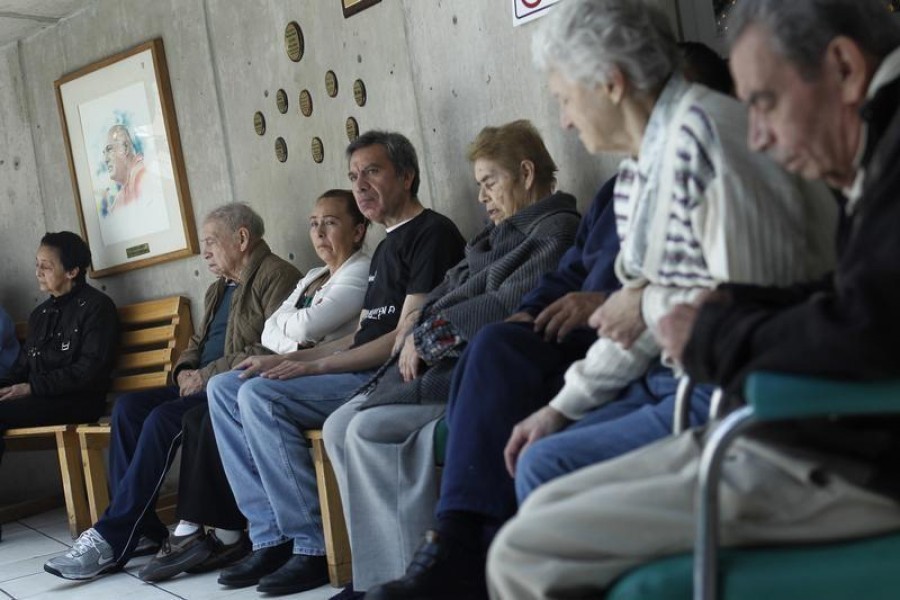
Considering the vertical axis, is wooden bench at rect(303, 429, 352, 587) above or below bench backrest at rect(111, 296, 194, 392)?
below

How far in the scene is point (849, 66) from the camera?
151 cm

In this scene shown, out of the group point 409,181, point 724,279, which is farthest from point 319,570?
point 724,279

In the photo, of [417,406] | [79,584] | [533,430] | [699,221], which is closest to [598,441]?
[533,430]

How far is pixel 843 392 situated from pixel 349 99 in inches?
130

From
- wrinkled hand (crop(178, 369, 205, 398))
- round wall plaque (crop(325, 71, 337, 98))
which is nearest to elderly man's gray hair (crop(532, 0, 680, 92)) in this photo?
round wall plaque (crop(325, 71, 337, 98))

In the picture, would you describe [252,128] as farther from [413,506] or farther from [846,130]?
[846,130]

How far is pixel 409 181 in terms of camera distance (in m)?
3.76

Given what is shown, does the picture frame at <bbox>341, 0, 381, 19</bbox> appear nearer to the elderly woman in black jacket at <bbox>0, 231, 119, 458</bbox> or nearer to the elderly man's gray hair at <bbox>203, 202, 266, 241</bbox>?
the elderly man's gray hair at <bbox>203, 202, 266, 241</bbox>

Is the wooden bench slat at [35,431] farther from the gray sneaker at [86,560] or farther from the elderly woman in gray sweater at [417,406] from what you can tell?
the elderly woman in gray sweater at [417,406]

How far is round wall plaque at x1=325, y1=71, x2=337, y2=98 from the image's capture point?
4.39 m

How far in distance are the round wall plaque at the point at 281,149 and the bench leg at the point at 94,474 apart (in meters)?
1.38

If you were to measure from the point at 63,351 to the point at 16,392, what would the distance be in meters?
0.27

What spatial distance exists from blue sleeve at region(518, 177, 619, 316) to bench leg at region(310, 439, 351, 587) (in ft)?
3.11

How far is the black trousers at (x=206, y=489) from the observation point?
12.2 feet
